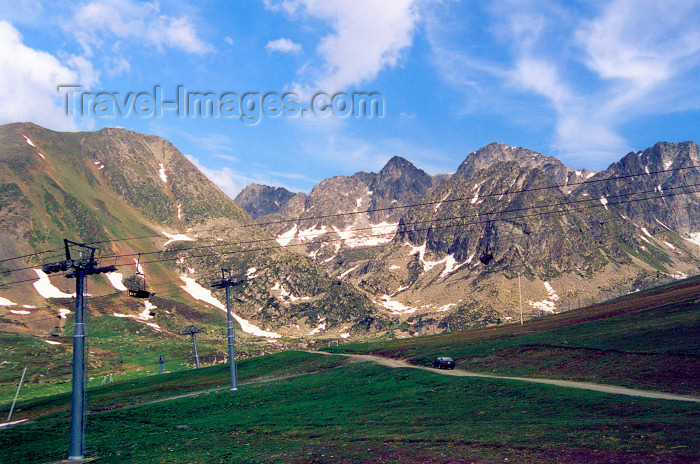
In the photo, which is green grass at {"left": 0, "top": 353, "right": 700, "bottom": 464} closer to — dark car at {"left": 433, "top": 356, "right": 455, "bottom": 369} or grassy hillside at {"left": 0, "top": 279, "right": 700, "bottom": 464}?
grassy hillside at {"left": 0, "top": 279, "right": 700, "bottom": 464}

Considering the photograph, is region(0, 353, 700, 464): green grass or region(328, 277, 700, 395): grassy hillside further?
region(328, 277, 700, 395): grassy hillside

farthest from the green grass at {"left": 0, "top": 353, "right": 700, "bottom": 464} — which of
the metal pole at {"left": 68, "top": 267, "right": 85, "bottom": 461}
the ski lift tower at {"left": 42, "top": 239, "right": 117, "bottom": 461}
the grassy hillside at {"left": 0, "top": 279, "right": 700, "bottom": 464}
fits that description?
the ski lift tower at {"left": 42, "top": 239, "right": 117, "bottom": 461}

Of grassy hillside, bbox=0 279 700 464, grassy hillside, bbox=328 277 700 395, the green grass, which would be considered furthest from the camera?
grassy hillside, bbox=328 277 700 395

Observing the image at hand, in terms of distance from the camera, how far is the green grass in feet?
96.8

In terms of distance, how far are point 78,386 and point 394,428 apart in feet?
85.2

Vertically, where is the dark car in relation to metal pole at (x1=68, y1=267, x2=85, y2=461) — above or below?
below

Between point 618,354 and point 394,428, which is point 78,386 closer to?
point 394,428

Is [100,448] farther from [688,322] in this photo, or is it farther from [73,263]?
[688,322]

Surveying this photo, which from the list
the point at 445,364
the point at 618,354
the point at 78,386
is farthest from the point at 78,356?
the point at 618,354

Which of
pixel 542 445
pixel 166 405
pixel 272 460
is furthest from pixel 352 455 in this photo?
pixel 166 405

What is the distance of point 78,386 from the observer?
1582 inches

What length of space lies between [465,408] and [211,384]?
68138mm

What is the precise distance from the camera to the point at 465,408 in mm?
48375

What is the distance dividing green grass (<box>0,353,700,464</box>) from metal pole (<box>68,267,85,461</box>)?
8.12 ft
